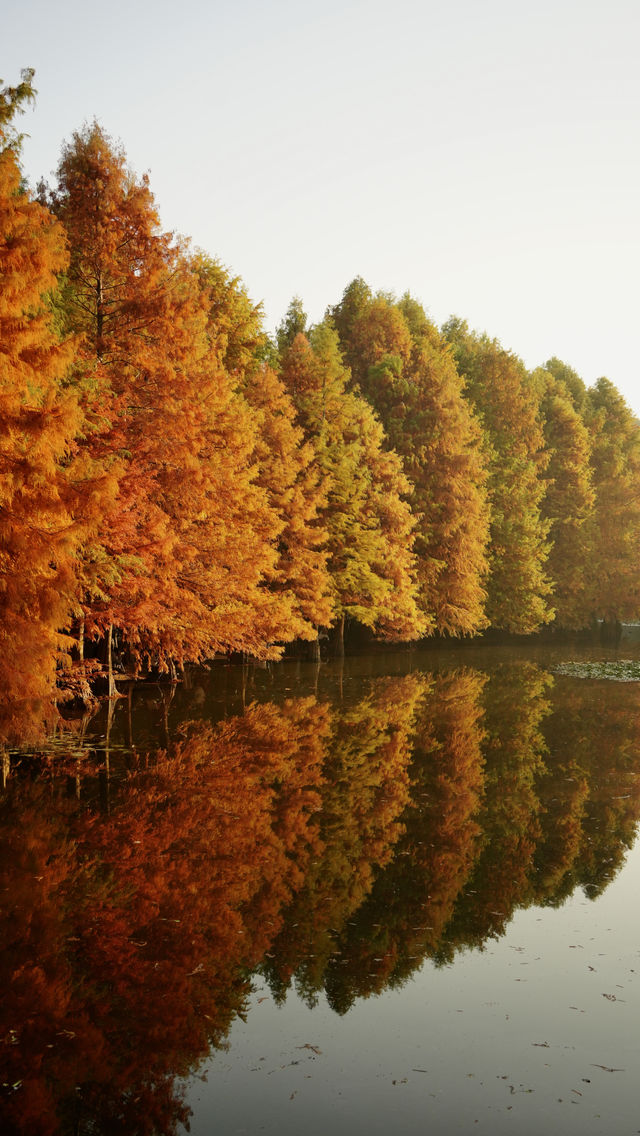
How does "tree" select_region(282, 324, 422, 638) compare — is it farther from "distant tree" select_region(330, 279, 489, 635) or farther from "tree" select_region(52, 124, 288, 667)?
"tree" select_region(52, 124, 288, 667)

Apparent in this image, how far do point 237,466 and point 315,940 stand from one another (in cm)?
2055

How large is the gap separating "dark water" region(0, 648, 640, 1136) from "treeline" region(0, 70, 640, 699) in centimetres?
420

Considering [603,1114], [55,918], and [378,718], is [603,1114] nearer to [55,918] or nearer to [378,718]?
[55,918]

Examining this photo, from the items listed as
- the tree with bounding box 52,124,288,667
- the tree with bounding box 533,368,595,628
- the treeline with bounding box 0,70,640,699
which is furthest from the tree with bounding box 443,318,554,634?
the tree with bounding box 52,124,288,667

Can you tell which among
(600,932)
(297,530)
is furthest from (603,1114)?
(297,530)

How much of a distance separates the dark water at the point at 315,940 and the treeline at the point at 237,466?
420 centimetres

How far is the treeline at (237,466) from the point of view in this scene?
1609 cm

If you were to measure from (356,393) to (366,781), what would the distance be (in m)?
36.8

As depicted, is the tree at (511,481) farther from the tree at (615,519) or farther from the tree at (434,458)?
Result: the tree at (615,519)

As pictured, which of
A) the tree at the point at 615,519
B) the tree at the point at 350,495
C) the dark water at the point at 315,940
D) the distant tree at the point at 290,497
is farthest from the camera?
the tree at the point at 615,519

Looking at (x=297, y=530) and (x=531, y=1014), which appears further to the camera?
(x=297, y=530)

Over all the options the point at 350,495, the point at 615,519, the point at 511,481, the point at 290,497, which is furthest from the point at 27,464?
the point at 615,519

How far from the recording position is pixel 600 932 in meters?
10.2

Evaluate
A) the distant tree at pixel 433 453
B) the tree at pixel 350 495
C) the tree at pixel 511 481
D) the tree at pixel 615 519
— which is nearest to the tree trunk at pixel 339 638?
the tree at pixel 350 495
